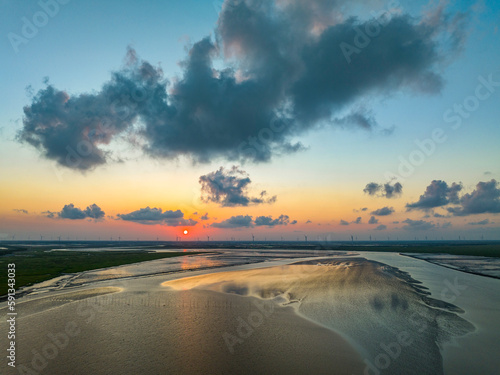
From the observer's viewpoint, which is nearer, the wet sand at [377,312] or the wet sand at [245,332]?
the wet sand at [245,332]

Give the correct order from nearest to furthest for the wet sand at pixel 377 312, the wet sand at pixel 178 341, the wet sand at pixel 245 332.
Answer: the wet sand at pixel 178 341 → the wet sand at pixel 245 332 → the wet sand at pixel 377 312

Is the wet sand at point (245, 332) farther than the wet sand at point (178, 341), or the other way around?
the wet sand at point (245, 332)

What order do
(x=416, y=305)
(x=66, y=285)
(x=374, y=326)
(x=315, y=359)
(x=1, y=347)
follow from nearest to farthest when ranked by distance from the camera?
(x=315, y=359)
(x=1, y=347)
(x=374, y=326)
(x=416, y=305)
(x=66, y=285)

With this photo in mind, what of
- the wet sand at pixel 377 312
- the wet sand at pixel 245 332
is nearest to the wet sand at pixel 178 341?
the wet sand at pixel 245 332

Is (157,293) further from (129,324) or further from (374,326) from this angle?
(374,326)

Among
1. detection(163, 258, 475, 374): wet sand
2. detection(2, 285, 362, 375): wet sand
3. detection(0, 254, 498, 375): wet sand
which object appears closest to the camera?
detection(2, 285, 362, 375): wet sand

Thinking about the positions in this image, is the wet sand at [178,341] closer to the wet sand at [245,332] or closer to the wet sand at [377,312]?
the wet sand at [245,332]

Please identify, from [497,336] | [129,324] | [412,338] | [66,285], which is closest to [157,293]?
[129,324]

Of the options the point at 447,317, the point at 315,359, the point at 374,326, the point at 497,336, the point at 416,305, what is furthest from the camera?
the point at 416,305

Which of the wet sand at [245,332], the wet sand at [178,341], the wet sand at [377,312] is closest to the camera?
the wet sand at [178,341]

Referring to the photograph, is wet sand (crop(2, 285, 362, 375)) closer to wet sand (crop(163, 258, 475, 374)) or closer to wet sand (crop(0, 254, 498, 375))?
wet sand (crop(0, 254, 498, 375))

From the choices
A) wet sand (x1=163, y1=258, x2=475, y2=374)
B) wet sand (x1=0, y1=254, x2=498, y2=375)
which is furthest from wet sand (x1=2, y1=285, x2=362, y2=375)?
wet sand (x1=163, y1=258, x2=475, y2=374)
